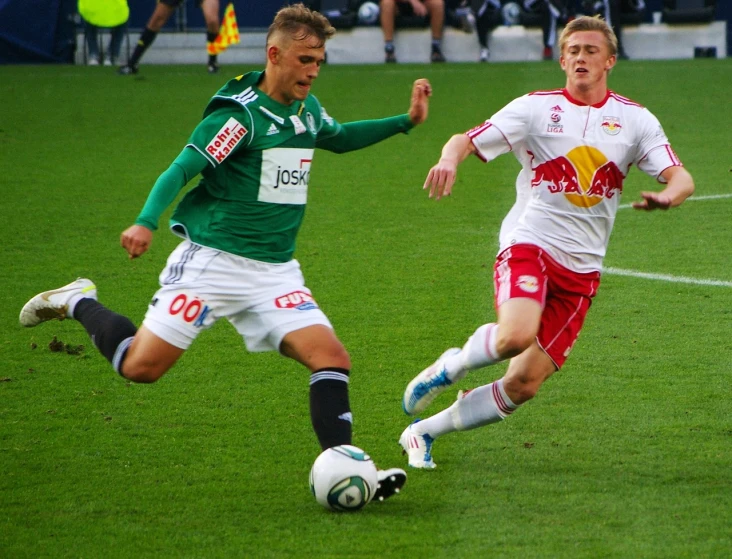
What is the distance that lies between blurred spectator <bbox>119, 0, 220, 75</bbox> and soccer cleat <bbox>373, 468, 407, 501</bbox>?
14.0 meters

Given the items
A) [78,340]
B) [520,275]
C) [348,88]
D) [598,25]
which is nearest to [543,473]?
[520,275]

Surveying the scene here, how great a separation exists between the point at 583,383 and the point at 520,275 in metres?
1.18

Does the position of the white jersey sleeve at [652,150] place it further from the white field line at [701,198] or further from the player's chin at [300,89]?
the white field line at [701,198]

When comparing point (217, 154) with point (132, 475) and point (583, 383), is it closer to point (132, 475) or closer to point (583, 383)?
point (132, 475)

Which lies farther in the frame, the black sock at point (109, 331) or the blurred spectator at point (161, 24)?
the blurred spectator at point (161, 24)

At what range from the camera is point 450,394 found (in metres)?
5.18

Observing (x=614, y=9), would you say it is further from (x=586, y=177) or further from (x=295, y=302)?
(x=295, y=302)

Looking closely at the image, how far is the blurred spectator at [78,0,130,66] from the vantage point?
18328 mm

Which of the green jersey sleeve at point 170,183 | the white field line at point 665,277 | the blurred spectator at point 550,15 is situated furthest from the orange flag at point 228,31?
the green jersey sleeve at point 170,183

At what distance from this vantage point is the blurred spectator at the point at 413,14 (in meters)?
20.0

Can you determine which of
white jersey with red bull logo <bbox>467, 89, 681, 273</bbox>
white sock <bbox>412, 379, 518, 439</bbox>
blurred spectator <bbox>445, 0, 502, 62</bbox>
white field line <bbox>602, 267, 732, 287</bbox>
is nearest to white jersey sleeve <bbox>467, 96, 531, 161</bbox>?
white jersey with red bull logo <bbox>467, 89, 681, 273</bbox>

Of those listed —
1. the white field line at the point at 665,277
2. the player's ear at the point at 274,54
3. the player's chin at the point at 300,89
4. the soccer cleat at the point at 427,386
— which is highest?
the player's ear at the point at 274,54

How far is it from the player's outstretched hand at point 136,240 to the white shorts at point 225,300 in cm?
34

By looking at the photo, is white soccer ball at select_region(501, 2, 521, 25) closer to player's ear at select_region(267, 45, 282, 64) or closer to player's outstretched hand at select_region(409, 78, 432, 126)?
player's outstretched hand at select_region(409, 78, 432, 126)
